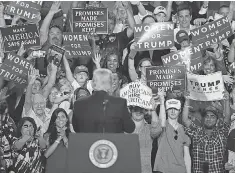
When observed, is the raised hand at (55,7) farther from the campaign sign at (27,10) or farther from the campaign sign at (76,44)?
the campaign sign at (76,44)

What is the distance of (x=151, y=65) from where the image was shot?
219 inches

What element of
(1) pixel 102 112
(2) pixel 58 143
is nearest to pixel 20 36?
(2) pixel 58 143

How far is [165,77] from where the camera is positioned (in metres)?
5.54

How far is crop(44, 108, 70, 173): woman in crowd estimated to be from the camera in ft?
17.7

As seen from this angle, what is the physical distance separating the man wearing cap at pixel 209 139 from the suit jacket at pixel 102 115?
81.1 inches

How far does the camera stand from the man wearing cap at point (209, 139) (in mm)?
5328

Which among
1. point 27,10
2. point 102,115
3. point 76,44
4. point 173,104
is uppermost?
point 27,10

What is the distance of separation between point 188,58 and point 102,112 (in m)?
2.32

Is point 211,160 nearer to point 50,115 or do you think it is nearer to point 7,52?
point 50,115

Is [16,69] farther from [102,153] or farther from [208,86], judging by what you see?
[102,153]

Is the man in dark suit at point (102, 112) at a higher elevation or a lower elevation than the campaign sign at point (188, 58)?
lower

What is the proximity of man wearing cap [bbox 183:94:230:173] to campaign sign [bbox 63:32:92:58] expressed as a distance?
4.36ft

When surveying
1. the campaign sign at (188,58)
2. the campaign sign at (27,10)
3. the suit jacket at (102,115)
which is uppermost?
the campaign sign at (27,10)

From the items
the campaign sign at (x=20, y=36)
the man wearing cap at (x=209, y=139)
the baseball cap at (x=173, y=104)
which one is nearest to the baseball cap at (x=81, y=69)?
the campaign sign at (x=20, y=36)
